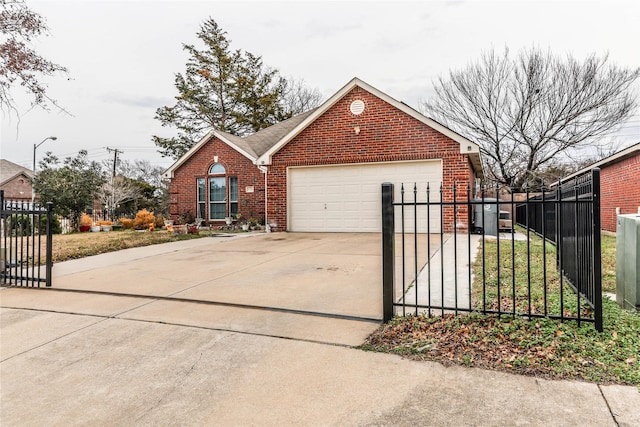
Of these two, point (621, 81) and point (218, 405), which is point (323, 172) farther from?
point (621, 81)

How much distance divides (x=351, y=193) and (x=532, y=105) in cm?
1415

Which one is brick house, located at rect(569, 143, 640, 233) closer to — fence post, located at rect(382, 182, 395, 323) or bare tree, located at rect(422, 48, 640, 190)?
bare tree, located at rect(422, 48, 640, 190)

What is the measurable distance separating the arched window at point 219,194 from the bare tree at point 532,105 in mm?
12723

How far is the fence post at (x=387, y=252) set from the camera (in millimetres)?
3479

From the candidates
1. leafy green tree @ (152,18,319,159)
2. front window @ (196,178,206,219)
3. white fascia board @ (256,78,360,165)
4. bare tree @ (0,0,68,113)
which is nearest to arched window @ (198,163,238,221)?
front window @ (196,178,206,219)

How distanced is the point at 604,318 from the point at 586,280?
1.17ft

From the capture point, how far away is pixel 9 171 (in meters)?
37.6

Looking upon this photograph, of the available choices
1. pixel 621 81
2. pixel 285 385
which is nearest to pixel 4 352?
pixel 285 385

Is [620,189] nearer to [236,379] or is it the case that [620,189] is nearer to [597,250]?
[597,250]

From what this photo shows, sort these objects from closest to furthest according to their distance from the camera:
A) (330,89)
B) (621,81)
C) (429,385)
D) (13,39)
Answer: (429,385) → (13,39) → (621,81) → (330,89)

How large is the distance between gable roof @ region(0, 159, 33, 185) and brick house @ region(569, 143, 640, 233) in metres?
44.8

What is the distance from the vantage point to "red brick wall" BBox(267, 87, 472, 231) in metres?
11.0

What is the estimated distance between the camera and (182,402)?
2.26m

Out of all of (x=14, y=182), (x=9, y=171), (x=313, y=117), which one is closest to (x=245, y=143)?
(x=313, y=117)
